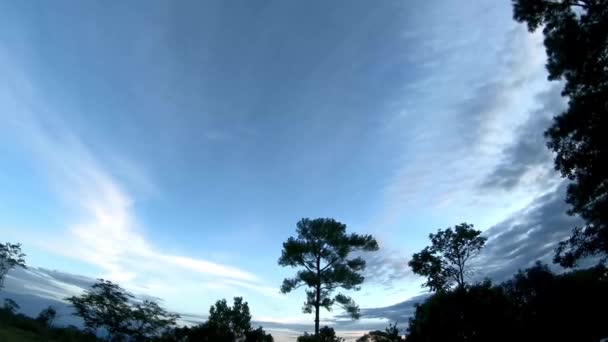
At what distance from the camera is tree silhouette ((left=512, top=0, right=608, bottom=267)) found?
1268 cm

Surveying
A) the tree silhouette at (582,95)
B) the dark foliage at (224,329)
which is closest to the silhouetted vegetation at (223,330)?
the dark foliage at (224,329)

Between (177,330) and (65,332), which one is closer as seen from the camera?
(65,332)

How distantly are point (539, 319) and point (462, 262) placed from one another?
8996 mm

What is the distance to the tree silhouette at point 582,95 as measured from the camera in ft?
41.6

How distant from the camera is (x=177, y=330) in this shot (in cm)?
4019

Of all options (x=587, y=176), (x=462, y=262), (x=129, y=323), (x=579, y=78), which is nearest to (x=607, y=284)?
(x=462, y=262)

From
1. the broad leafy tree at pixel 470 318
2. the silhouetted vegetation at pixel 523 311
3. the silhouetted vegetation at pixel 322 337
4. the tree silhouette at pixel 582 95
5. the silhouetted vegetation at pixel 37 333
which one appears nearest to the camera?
the tree silhouette at pixel 582 95

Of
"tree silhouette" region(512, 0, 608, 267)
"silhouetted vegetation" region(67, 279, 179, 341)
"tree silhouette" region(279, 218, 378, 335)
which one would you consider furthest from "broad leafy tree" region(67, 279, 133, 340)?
"tree silhouette" region(512, 0, 608, 267)

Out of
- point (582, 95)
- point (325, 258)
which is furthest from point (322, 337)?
point (582, 95)

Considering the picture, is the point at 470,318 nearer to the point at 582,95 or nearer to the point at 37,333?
the point at 582,95

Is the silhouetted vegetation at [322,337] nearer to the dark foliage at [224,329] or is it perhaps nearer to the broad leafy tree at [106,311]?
the dark foliage at [224,329]

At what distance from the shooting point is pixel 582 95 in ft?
43.1

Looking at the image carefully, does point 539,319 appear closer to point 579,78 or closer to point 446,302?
point 446,302

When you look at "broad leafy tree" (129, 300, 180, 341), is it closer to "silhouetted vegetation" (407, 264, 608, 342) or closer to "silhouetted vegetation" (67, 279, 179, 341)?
"silhouetted vegetation" (67, 279, 179, 341)
